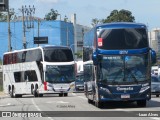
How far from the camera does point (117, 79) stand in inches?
995

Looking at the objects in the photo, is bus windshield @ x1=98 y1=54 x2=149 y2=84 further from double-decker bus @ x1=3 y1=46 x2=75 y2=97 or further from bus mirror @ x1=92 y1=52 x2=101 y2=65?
double-decker bus @ x1=3 y1=46 x2=75 y2=97

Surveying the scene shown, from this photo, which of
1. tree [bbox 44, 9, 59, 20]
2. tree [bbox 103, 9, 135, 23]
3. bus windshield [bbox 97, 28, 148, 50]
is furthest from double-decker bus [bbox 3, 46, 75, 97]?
tree [bbox 44, 9, 59, 20]

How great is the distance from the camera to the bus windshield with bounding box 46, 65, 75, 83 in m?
44.2

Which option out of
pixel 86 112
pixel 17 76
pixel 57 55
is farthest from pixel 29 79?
pixel 86 112

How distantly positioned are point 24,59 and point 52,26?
6707 cm

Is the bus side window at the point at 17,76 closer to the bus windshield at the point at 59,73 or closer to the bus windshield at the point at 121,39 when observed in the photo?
the bus windshield at the point at 59,73

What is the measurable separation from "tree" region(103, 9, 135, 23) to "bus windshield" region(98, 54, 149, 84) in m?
78.1

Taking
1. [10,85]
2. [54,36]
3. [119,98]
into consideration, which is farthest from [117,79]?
[54,36]

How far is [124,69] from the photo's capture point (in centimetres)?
2531

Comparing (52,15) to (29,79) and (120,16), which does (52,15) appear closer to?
(120,16)

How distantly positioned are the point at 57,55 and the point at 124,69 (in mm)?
19296

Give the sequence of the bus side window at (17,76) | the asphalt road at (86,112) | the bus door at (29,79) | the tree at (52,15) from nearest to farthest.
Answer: the asphalt road at (86,112), the bus door at (29,79), the bus side window at (17,76), the tree at (52,15)

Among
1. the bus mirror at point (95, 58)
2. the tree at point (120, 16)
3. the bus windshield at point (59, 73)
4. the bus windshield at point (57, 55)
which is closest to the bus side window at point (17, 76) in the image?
the bus windshield at point (59, 73)

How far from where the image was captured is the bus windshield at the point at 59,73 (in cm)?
4425
